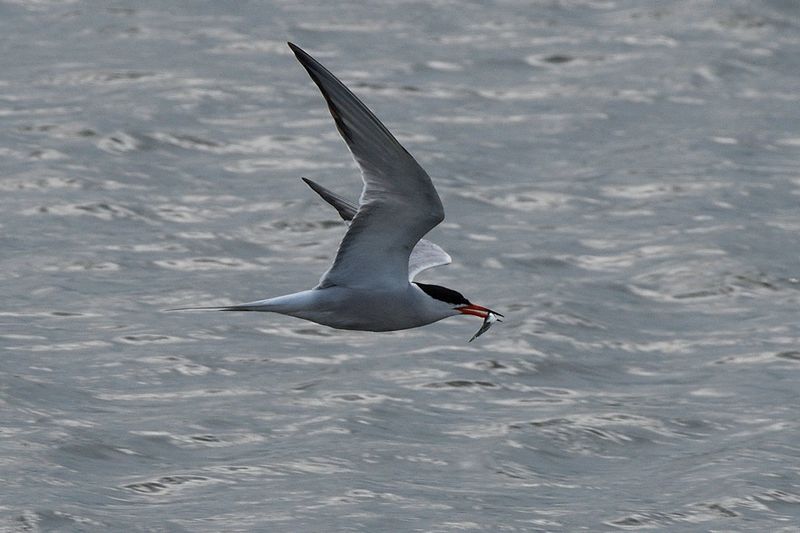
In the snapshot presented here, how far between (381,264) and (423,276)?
5.48 metres

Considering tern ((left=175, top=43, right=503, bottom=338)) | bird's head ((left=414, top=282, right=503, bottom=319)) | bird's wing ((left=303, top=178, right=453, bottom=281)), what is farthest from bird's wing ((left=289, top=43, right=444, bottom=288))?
bird's wing ((left=303, top=178, right=453, bottom=281))

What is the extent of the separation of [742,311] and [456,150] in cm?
417

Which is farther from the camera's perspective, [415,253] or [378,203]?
[415,253]

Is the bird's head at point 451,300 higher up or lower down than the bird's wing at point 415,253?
lower down

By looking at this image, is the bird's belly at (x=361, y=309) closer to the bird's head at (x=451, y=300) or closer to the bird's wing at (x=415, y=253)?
the bird's head at (x=451, y=300)

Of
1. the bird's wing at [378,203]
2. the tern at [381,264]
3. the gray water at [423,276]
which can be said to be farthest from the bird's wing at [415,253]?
the gray water at [423,276]

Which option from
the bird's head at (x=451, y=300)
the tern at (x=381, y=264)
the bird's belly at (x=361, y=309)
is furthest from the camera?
the bird's head at (x=451, y=300)

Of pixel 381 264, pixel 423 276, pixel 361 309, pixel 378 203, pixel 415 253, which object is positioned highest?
pixel 378 203

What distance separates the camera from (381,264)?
30.6 feet

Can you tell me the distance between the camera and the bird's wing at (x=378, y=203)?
848 centimetres

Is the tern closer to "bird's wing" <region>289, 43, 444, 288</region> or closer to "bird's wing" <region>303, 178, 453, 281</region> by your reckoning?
"bird's wing" <region>289, 43, 444, 288</region>

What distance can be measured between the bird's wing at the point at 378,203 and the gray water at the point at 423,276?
211 centimetres

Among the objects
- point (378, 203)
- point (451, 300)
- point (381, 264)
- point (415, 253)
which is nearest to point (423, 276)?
point (415, 253)

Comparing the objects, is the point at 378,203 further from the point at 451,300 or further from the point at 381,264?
the point at 451,300
